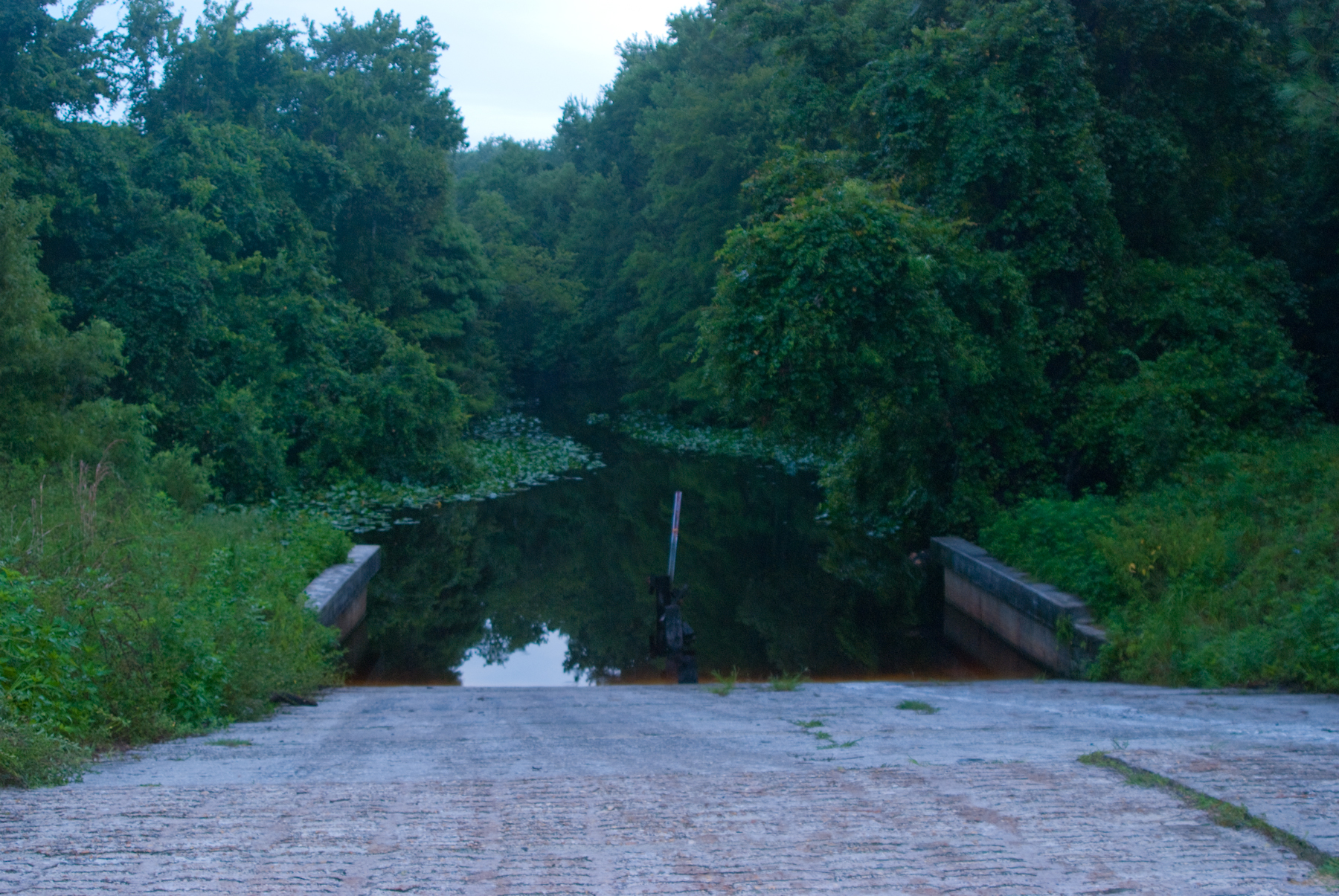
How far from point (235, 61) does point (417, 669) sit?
22.5 meters

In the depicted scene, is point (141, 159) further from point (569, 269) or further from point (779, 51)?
point (569, 269)

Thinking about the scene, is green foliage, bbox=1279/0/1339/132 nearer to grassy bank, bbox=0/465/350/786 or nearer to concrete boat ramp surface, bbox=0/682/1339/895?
concrete boat ramp surface, bbox=0/682/1339/895

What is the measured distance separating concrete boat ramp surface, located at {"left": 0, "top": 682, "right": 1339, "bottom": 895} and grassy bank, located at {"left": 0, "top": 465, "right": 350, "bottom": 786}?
13.1 inches

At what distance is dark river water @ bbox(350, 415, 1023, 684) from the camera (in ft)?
41.6

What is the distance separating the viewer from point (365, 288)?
3266 centimetres

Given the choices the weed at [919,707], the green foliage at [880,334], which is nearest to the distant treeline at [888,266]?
Answer: the green foliage at [880,334]

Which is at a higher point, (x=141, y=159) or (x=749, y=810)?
(x=141, y=159)

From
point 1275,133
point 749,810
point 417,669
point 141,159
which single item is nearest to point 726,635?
point 417,669

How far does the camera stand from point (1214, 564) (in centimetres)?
997

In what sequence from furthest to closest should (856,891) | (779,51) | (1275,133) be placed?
(779,51)
(1275,133)
(856,891)

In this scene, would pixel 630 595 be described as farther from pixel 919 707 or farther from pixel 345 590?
pixel 919 707

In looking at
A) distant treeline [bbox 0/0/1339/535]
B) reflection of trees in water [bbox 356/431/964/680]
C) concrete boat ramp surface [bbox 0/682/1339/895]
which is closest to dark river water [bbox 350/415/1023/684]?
reflection of trees in water [bbox 356/431/964/680]

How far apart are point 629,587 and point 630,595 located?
1.50 ft

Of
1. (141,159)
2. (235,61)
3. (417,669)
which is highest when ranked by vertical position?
(235,61)
